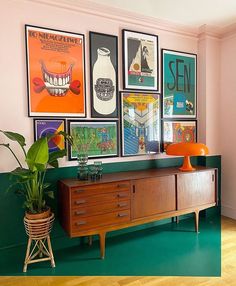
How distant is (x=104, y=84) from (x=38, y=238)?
5.94ft

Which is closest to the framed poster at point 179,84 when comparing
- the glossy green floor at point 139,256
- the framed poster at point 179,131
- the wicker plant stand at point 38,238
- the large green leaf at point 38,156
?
the framed poster at point 179,131

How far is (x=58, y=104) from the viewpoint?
8.64 feet


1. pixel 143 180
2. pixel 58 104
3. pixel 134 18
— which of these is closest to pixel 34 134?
pixel 58 104

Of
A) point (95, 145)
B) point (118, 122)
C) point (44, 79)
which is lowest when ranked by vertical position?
point (95, 145)

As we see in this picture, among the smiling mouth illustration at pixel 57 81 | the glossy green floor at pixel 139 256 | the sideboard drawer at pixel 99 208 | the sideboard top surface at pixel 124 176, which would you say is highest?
the smiling mouth illustration at pixel 57 81

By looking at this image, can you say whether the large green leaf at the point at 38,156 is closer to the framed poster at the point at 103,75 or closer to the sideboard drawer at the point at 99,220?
the sideboard drawer at the point at 99,220

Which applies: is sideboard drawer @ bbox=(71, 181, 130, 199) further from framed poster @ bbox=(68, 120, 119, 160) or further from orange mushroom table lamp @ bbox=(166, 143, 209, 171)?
orange mushroom table lamp @ bbox=(166, 143, 209, 171)

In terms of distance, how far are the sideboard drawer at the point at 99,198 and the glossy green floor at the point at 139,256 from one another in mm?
603

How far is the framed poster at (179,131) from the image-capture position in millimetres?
3324

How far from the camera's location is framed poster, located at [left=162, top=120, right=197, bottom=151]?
3.32m

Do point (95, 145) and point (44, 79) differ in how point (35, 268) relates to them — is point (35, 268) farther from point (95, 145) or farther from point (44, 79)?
point (44, 79)

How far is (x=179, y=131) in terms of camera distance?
3.43 metres

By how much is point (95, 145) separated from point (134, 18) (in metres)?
1.65

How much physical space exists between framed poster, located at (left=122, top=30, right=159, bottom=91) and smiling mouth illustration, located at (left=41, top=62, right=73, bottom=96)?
716mm
